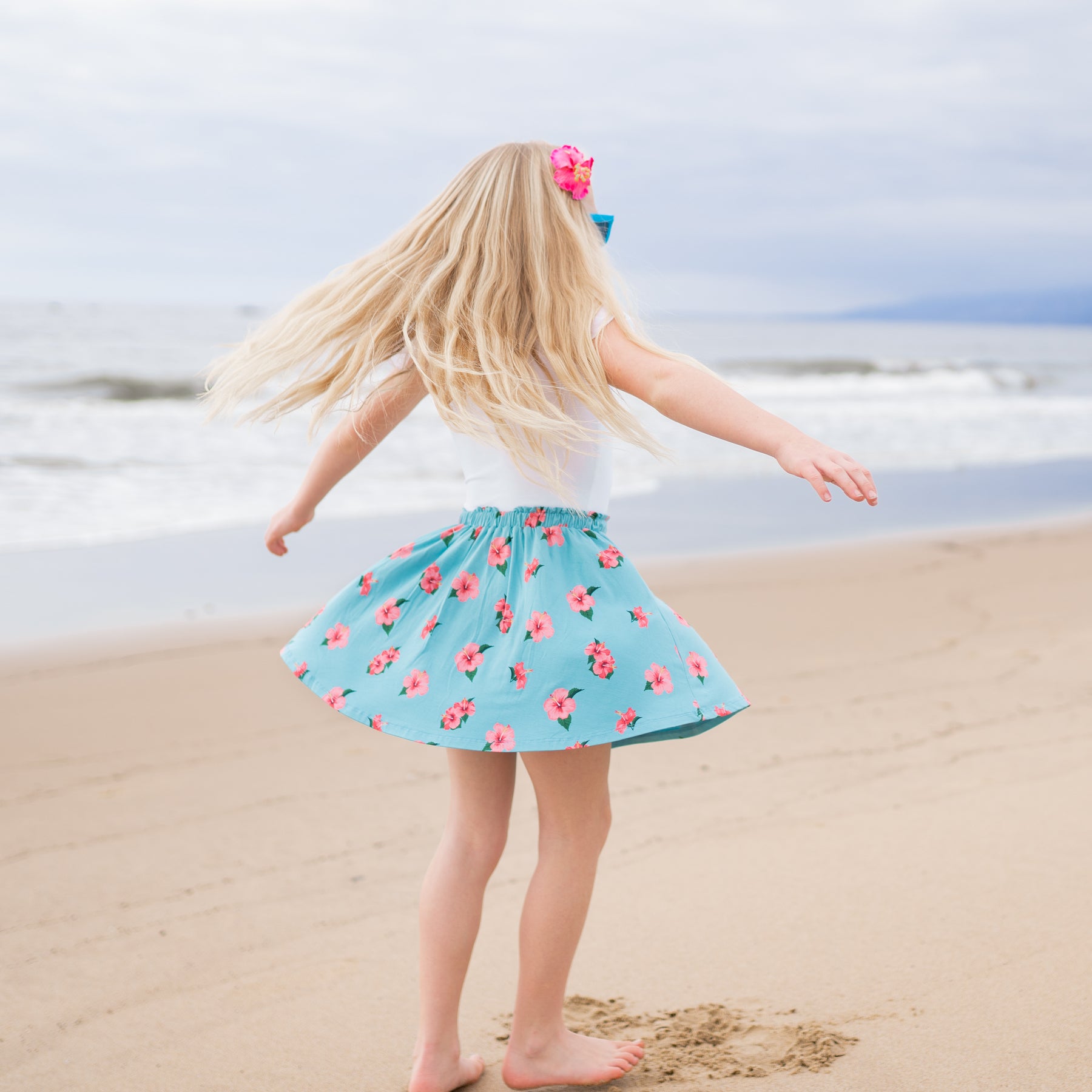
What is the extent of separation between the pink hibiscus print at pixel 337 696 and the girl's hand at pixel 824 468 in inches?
31.1

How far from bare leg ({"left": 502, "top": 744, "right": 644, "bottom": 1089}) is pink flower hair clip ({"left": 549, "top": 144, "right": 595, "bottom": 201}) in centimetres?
93

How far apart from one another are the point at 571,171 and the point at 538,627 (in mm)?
772

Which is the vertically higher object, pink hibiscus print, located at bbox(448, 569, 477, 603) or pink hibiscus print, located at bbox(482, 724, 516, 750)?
pink hibiscus print, located at bbox(448, 569, 477, 603)

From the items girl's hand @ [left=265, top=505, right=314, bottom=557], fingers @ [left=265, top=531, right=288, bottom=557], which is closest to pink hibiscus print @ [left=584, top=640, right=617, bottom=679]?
girl's hand @ [left=265, top=505, right=314, bottom=557]

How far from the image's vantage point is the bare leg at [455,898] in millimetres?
1879

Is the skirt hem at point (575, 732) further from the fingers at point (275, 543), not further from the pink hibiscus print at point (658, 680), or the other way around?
the fingers at point (275, 543)

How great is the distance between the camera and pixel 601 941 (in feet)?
8.04

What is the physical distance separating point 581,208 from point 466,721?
89 centimetres

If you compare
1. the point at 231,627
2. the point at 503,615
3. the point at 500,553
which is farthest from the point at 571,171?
the point at 231,627

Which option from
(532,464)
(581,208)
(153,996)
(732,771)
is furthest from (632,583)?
(732,771)

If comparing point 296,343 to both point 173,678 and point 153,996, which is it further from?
point 173,678

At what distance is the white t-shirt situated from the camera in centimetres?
183

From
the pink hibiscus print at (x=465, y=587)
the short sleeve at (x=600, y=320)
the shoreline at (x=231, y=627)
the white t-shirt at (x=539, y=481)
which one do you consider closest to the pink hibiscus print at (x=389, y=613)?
the pink hibiscus print at (x=465, y=587)

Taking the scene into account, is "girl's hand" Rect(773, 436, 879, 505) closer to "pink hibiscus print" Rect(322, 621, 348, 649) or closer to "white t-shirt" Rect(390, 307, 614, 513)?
"white t-shirt" Rect(390, 307, 614, 513)
